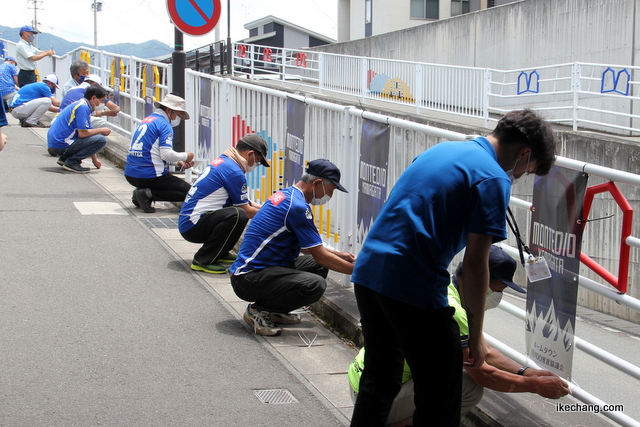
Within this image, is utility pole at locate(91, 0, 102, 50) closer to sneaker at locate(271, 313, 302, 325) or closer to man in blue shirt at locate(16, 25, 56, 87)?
man in blue shirt at locate(16, 25, 56, 87)

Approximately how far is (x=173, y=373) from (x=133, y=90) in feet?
29.1

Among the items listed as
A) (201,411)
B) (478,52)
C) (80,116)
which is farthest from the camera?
(478,52)

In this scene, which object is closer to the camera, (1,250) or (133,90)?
(1,250)

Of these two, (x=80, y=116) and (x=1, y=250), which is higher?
(x=80, y=116)

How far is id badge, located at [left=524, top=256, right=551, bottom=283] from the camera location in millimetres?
3533

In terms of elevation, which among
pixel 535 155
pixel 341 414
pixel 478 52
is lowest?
pixel 341 414

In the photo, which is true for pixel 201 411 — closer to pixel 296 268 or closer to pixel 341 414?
pixel 341 414

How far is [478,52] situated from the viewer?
24938mm

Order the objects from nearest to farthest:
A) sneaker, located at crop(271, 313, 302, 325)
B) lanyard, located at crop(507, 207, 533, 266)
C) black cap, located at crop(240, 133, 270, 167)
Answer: lanyard, located at crop(507, 207, 533, 266) → sneaker, located at crop(271, 313, 302, 325) → black cap, located at crop(240, 133, 270, 167)

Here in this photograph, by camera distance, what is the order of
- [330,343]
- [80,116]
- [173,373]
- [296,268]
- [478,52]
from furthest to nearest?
[478,52] < [80,116] < [296,268] < [330,343] < [173,373]

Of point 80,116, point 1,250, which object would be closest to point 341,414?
point 1,250

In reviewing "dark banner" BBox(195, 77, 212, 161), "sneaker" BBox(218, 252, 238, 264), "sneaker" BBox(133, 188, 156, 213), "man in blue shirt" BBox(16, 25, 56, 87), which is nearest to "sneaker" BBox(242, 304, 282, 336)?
"sneaker" BBox(218, 252, 238, 264)

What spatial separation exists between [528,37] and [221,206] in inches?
692

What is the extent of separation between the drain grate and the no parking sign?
18.2 ft
